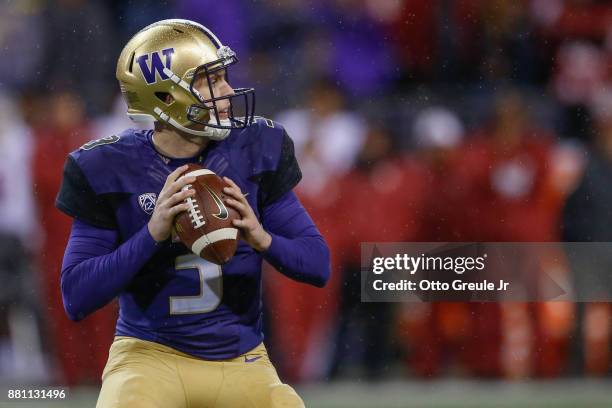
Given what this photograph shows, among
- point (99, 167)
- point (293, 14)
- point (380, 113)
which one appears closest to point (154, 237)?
point (99, 167)

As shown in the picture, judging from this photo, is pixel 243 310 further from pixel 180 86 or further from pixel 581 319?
pixel 581 319

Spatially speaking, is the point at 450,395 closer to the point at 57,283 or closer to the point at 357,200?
the point at 357,200

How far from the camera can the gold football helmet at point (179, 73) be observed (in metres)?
2.30

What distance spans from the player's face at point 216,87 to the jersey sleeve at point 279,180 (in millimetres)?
154

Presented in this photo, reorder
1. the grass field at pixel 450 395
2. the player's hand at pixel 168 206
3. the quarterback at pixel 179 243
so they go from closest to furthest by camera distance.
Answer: the player's hand at pixel 168 206 → the quarterback at pixel 179 243 → the grass field at pixel 450 395

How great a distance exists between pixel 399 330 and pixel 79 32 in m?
2.05

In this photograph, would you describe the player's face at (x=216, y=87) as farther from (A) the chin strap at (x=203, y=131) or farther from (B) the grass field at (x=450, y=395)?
(B) the grass field at (x=450, y=395)

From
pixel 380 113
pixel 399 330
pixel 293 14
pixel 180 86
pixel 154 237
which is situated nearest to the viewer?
pixel 154 237

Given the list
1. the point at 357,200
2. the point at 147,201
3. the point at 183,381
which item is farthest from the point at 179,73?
the point at 357,200

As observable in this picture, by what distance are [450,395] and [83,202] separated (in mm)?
2809

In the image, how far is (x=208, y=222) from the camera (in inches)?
83.4

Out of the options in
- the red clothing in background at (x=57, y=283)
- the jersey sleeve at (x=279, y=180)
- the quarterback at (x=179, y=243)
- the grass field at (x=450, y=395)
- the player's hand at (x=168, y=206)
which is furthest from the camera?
the red clothing in background at (x=57, y=283)

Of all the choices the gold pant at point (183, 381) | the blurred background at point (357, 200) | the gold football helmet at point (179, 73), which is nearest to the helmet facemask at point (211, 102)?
the gold football helmet at point (179, 73)

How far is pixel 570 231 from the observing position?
518 cm
